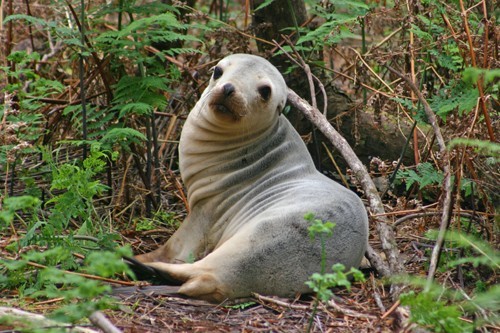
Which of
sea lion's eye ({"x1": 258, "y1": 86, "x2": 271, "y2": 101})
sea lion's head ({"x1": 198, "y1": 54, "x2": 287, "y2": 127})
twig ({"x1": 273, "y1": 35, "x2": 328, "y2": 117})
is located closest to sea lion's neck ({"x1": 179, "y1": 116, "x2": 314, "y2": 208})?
sea lion's head ({"x1": 198, "y1": 54, "x2": 287, "y2": 127})

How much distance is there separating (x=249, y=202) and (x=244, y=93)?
2.69 feet

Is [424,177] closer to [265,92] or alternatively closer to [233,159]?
[265,92]

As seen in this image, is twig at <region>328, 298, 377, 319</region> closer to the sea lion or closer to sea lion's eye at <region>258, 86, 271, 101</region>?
the sea lion

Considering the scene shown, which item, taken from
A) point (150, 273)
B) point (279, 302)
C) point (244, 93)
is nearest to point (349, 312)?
point (279, 302)

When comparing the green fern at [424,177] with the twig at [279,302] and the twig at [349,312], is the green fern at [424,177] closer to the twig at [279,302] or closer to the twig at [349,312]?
the twig at [349,312]

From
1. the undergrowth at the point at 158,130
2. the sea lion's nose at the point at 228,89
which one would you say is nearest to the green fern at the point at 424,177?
the undergrowth at the point at 158,130

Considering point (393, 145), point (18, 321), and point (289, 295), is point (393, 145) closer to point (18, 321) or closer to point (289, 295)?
point (289, 295)

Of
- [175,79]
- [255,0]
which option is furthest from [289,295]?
[255,0]

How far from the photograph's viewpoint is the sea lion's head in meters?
5.49

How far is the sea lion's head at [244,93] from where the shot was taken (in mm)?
5492

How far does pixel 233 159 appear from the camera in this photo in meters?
5.89

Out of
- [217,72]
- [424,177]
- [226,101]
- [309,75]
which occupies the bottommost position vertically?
[424,177]

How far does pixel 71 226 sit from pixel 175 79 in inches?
62.3

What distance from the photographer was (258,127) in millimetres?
5793
